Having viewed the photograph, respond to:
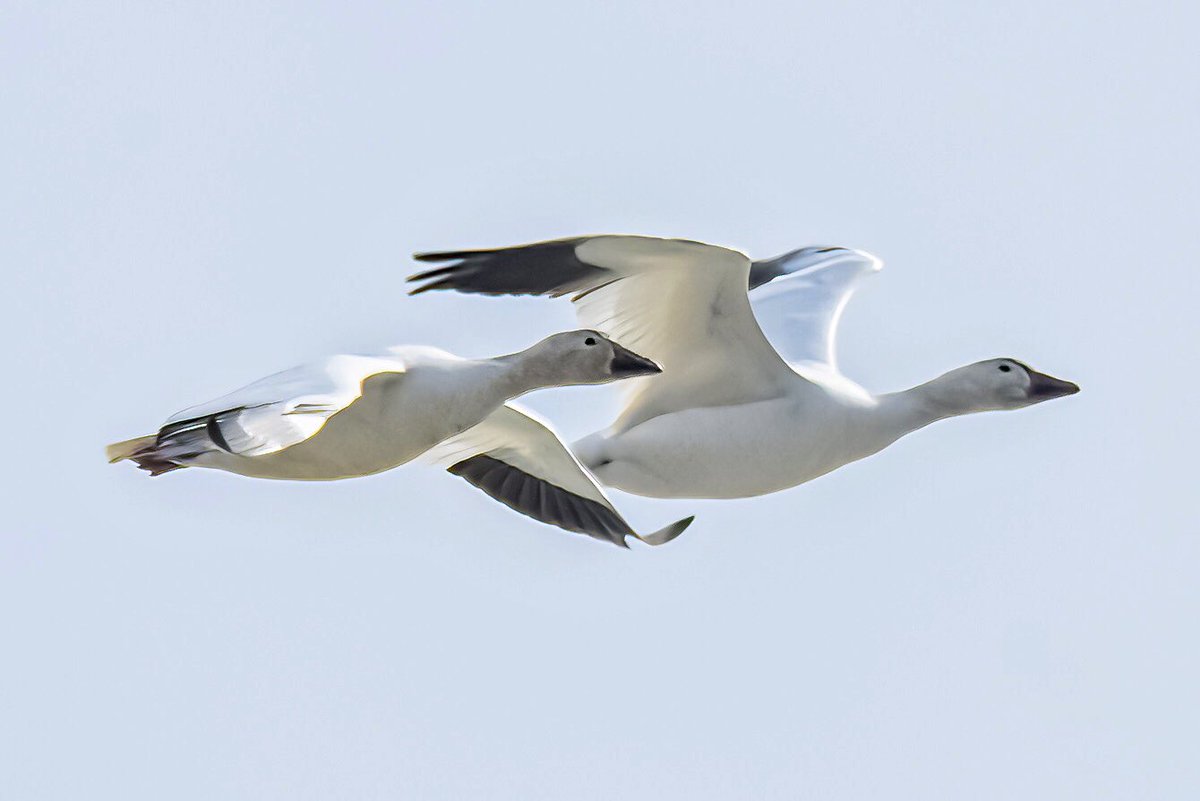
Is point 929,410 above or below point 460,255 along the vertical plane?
below

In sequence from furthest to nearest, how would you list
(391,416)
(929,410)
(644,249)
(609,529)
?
(929,410)
(609,529)
(644,249)
(391,416)

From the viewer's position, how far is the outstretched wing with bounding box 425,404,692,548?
1256 cm

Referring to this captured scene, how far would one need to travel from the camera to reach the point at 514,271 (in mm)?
11234

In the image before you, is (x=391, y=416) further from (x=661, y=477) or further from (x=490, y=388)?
(x=661, y=477)

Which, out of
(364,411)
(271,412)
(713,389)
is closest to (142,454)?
(364,411)

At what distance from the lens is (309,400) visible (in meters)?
9.83

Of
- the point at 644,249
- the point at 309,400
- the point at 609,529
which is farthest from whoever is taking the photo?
the point at 609,529

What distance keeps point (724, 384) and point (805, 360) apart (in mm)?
1396

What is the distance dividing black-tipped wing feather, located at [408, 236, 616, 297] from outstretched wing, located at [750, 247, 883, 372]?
2777 mm

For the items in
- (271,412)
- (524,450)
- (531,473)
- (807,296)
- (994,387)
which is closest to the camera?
(271,412)

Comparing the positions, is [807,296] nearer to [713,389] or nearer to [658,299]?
[713,389]

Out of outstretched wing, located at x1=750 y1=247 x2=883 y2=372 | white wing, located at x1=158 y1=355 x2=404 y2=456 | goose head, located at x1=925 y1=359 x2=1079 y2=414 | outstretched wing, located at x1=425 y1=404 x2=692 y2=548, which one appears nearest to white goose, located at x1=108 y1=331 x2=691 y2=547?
white wing, located at x1=158 y1=355 x2=404 y2=456

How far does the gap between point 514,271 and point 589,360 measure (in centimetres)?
56

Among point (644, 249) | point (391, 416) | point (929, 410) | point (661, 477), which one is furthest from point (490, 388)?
point (929, 410)
